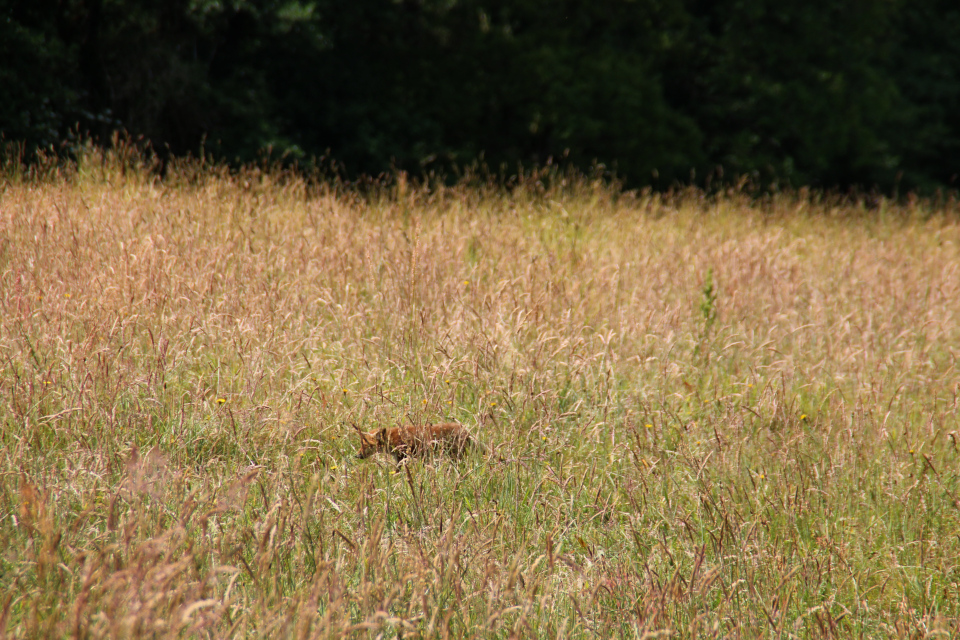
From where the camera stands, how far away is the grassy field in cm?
172

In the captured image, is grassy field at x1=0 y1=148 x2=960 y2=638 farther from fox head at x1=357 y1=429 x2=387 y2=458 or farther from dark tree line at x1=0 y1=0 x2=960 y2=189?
dark tree line at x1=0 y1=0 x2=960 y2=189

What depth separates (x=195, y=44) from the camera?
1134 centimetres

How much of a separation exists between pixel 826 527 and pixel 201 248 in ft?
11.9

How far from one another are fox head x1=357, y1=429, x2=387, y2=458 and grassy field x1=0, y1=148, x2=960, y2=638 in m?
0.07

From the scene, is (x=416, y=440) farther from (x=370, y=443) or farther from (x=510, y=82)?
(x=510, y=82)

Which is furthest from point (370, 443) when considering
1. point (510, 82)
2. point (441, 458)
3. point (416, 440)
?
point (510, 82)

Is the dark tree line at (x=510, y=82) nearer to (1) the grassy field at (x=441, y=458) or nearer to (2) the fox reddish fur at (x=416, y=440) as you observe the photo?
(1) the grassy field at (x=441, y=458)

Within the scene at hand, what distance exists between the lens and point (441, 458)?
2.46m

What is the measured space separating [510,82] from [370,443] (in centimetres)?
1214

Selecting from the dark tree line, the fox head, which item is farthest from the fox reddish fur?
the dark tree line

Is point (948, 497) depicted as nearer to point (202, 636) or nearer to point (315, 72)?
point (202, 636)

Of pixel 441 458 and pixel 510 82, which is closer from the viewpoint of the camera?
pixel 441 458

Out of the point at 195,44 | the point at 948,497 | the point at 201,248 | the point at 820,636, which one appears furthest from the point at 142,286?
the point at 195,44

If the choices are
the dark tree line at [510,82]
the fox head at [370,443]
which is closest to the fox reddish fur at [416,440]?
the fox head at [370,443]
